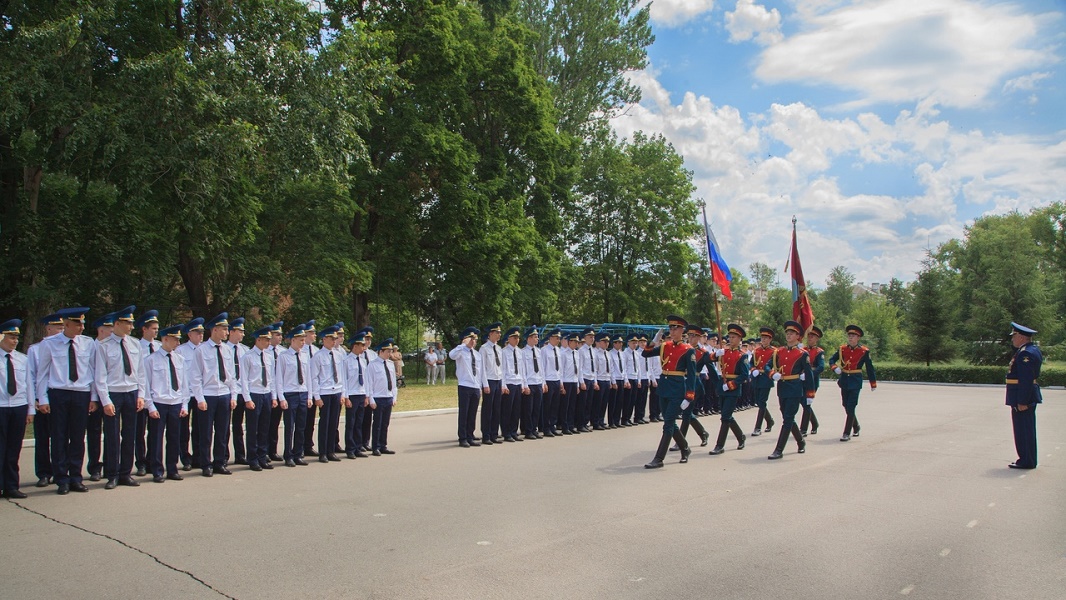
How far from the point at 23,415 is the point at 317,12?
1758cm

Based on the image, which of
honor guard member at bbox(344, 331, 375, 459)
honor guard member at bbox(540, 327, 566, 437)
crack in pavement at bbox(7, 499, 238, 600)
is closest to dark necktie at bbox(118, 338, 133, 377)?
crack in pavement at bbox(7, 499, 238, 600)

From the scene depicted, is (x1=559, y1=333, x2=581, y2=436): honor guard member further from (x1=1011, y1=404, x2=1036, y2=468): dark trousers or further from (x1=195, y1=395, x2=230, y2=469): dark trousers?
(x1=1011, y1=404, x2=1036, y2=468): dark trousers

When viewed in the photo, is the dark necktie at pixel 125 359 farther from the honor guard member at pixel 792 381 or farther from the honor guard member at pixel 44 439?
the honor guard member at pixel 792 381

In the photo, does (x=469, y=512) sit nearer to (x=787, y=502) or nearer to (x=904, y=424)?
(x=787, y=502)

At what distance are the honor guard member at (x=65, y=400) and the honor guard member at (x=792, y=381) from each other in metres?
9.57

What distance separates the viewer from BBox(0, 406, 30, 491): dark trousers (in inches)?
349

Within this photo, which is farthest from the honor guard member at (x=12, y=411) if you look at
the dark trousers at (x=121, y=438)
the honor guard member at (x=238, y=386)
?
the honor guard member at (x=238, y=386)

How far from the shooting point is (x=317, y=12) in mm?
23562

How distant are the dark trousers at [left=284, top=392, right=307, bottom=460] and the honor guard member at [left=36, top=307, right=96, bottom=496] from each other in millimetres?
2872

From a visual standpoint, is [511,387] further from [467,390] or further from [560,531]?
[560,531]

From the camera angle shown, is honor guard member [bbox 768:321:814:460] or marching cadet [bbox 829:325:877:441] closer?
honor guard member [bbox 768:321:814:460]

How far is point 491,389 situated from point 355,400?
8.90 ft

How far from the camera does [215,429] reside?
10812mm

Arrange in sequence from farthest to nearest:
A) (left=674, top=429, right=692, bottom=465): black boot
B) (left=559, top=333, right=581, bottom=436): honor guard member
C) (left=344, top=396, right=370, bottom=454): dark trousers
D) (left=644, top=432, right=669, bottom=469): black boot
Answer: (left=559, top=333, right=581, bottom=436): honor guard member → (left=344, top=396, right=370, bottom=454): dark trousers → (left=674, top=429, right=692, bottom=465): black boot → (left=644, top=432, right=669, bottom=469): black boot
